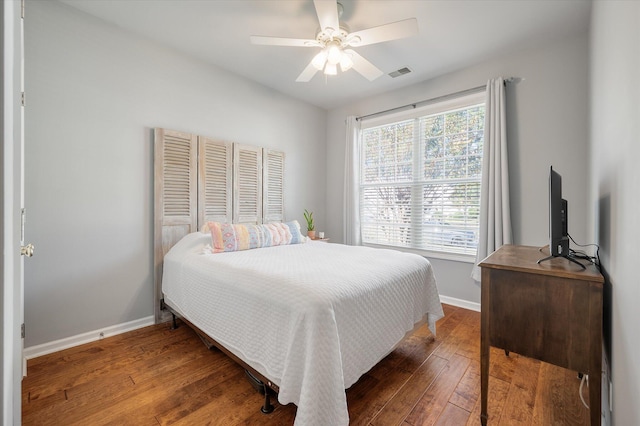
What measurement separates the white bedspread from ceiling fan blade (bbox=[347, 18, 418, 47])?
1636 mm

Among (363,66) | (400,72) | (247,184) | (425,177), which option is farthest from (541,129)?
(247,184)

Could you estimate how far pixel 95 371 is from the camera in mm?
1897

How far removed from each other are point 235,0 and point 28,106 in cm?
172

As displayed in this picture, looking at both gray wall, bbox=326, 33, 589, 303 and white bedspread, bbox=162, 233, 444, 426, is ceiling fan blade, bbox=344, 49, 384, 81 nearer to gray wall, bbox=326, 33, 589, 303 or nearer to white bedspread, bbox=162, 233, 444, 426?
gray wall, bbox=326, 33, 589, 303

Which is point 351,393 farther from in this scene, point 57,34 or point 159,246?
point 57,34

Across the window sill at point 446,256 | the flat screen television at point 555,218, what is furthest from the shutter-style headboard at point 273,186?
the flat screen television at point 555,218

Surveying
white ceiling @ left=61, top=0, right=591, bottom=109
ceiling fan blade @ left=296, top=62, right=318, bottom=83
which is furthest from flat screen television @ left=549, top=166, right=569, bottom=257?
ceiling fan blade @ left=296, top=62, right=318, bottom=83

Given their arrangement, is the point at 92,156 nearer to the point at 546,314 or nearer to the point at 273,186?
the point at 273,186

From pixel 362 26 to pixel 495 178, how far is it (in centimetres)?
195

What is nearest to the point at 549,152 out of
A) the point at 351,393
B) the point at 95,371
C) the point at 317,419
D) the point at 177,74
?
the point at 351,393

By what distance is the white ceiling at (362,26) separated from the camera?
7.06 feet

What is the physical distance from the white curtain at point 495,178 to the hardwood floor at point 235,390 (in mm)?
1110

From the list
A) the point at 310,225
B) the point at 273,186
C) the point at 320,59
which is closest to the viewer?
the point at 320,59

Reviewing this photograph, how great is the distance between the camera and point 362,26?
239 centimetres
